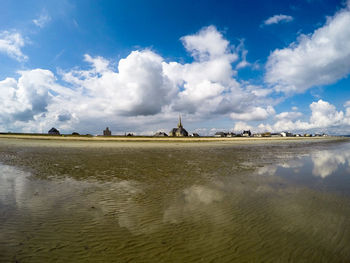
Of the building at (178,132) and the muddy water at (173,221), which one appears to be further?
the building at (178,132)

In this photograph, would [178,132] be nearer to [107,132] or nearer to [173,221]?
[107,132]

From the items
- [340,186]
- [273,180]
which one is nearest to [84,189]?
[273,180]

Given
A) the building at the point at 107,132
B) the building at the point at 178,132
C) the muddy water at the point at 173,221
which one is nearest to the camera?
the muddy water at the point at 173,221

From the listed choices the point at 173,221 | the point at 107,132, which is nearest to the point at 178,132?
the point at 107,132

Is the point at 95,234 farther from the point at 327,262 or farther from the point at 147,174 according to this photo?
the point at 147,174

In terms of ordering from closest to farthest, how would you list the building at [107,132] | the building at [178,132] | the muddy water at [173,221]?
the muddy water at [173,221]
the building at [107,132]
the building at [178,132]

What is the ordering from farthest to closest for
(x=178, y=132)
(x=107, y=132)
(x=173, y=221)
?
(x=178, y=132), (x=107, y=132), (x=173, y=221)

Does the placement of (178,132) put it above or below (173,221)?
above

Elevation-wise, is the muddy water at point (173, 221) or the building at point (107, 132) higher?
the building at point (107, 132)

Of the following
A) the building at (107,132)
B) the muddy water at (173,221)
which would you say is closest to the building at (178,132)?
the building at (107,132)

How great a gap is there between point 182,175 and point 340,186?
9.23 m

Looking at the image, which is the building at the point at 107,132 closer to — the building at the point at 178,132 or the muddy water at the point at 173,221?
the building at the point at 178,132

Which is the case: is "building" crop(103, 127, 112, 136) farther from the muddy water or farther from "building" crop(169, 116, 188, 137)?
the muddy water

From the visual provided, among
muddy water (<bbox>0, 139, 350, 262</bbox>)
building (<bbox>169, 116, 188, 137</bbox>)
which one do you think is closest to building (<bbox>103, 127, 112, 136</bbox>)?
building (<bbox>169, 116, 188, 137</bbox>)
